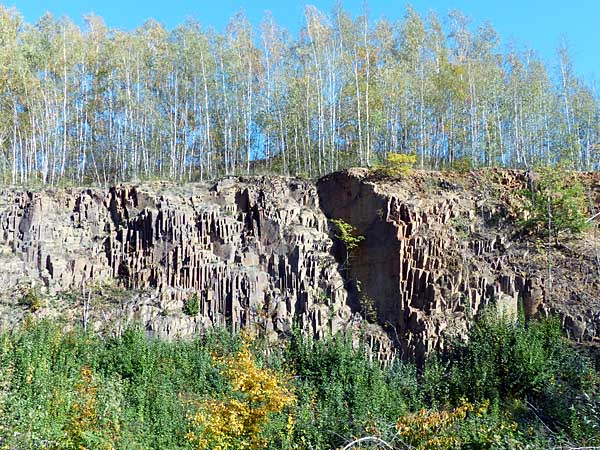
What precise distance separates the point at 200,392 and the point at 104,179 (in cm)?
1607

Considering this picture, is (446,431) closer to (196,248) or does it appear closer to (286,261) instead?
(286,261)

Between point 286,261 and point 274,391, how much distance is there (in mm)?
12937

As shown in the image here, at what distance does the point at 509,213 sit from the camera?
85.9 feet

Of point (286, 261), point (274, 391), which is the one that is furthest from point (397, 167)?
point (274, 391)

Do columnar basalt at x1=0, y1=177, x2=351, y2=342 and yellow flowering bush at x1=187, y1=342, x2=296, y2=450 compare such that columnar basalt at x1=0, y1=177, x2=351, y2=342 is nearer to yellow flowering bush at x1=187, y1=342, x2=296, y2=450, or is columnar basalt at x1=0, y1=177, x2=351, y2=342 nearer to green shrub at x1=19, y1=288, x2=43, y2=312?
green shrub at x1=19, y1=288, x2=43, y2=312

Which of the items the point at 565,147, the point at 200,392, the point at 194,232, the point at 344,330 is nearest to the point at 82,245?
the point at 194,232

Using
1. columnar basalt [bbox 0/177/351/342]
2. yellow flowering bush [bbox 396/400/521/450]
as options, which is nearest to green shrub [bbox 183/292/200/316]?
columnar basalt [bbox 0/177/351/342]

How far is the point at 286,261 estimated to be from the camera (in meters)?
25.3

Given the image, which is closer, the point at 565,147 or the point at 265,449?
the point at 265,449

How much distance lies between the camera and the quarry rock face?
23375 mm

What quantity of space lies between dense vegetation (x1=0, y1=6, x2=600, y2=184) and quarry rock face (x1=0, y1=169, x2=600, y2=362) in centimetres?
413

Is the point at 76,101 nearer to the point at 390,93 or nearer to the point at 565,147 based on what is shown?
the point at 390,93

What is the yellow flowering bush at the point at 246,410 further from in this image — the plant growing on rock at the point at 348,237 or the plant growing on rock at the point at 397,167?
the plant growing on rock at the point at 397,167

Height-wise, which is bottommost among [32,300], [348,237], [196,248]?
[32,300]
